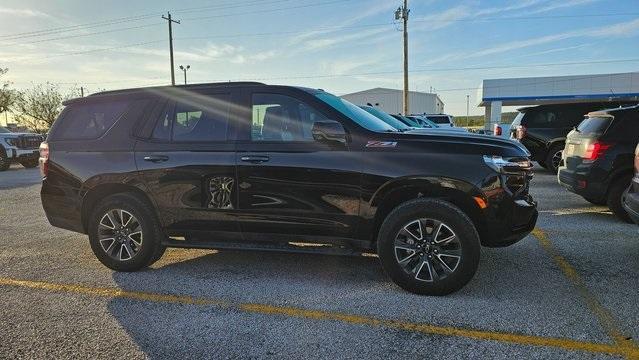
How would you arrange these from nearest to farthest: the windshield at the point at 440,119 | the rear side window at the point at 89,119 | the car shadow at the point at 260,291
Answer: the car shadow at the point at 260,291, the rear side window at the point at 89,119, the windshield at the point at 440,119

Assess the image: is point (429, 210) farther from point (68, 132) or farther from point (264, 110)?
point (68, 132)

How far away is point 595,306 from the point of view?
3.81m

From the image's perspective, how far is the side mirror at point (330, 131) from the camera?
420 cm

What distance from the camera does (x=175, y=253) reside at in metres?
5.67

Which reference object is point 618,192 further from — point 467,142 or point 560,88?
point 560,88

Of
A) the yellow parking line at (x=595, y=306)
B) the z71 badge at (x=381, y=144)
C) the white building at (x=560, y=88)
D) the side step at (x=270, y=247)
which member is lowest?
the yellow parking line at (x=595, y=306)

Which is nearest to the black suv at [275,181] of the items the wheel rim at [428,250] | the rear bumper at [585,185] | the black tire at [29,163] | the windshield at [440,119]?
the wheel rim at [428,250]

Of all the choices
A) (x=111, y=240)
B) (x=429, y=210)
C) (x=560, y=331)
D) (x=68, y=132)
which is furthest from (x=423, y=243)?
(x=68, y=132)

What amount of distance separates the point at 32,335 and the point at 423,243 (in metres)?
3.05

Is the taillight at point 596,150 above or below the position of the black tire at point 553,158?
above

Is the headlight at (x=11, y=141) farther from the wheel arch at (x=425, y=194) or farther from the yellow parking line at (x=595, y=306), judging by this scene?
the yellow parking line at (x=595, y=306)

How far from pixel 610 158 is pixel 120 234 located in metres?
6.41

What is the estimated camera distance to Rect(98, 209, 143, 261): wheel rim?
4.92 m

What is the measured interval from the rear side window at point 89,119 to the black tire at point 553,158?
35.0 ft
